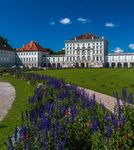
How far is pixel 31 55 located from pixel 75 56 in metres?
18.9

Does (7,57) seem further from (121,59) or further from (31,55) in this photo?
(121,59)

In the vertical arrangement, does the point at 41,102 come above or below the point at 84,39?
below

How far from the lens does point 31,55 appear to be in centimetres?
14975

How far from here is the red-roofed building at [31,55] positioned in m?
149

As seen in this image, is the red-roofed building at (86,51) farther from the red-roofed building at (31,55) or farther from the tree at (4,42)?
the tree at (4,42)

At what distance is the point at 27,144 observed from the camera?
18.0ft

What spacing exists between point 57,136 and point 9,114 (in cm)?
737

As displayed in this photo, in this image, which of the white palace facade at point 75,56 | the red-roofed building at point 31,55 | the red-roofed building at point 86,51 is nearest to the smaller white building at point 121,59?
the white palace facade at point 75,56

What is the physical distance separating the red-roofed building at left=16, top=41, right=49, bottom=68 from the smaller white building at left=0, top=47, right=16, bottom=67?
136 inches

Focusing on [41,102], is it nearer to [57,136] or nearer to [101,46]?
[57,136]

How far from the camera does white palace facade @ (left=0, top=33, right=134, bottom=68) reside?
142238mm

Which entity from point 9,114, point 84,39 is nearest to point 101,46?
point 84,39

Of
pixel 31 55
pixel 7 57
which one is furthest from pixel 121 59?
pixel 7 57

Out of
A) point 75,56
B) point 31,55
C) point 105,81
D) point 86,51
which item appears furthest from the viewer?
point 75,56
